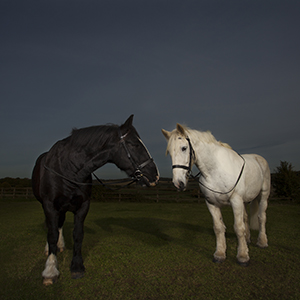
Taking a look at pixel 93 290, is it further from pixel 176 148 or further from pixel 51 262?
pixel 176 148

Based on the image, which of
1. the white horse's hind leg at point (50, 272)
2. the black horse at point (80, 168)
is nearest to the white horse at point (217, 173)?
the black horse at point (80, 168)

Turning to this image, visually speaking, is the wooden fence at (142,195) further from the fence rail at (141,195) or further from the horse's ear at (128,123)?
the horse's ear at (128,123)

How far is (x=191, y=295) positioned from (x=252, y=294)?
2.72ft

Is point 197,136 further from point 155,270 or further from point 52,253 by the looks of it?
point 52,253

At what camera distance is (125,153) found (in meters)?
3.29

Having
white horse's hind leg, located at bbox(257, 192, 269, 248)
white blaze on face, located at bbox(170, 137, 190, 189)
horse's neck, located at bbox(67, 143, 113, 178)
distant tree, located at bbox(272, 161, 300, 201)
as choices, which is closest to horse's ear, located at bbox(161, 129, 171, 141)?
white blaze on face, located at bbox(170, 137, 190, 189)

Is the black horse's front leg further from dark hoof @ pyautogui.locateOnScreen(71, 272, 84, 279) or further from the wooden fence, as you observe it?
the wooden fence

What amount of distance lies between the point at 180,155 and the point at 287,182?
51.5ft

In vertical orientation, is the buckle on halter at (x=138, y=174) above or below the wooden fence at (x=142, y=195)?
above

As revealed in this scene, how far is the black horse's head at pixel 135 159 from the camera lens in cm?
327

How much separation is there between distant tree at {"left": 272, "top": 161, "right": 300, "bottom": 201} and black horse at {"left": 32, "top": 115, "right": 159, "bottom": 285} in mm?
16033

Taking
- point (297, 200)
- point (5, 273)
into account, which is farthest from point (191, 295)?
point (297, 200)

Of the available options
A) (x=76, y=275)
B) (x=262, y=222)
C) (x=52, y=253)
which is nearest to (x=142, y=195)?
(x=262, y=222)

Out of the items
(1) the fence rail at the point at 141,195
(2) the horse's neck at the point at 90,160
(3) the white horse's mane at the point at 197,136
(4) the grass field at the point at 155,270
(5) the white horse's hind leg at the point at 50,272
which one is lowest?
(1) the fence rail at the point at 141,195
